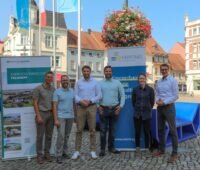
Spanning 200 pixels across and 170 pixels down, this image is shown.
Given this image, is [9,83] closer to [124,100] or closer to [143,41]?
[124,100]

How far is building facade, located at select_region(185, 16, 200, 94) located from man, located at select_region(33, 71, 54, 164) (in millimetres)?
76559

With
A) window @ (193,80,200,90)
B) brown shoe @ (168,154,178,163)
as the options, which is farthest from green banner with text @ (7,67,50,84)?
window @ (193,80,200,90)

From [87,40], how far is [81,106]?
68706 millimetres

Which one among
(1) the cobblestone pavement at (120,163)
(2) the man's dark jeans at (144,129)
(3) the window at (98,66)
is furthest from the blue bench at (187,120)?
(3) the window at (98,66)

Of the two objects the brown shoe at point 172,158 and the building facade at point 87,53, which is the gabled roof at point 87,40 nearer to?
the building facade at point 87,53

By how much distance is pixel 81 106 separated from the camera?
27.3ft

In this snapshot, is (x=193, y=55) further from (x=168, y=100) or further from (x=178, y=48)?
(x=168, y=100)

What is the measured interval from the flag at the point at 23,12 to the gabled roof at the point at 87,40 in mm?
43829

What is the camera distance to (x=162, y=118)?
828 cm

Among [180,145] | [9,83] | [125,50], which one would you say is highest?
[125,50]

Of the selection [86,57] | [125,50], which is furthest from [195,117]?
[86,57]

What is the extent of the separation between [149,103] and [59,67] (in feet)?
193

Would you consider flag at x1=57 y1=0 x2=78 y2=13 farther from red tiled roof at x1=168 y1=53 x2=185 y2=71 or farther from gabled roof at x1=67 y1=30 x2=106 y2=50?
red tiled roof at x1=168 y1=53 x2=185 y2=71

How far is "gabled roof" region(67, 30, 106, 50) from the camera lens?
236 feet
